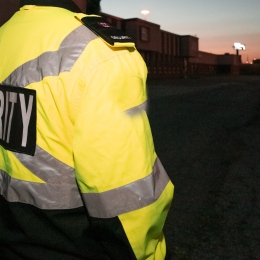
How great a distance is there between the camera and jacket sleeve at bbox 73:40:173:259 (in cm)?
108

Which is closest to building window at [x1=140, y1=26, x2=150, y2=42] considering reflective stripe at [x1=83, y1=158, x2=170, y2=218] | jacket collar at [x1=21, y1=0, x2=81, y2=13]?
jacket collar at [x1=21, y1=0, x2=81, y2=13]

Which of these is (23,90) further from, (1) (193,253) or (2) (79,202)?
(1) (193,253)

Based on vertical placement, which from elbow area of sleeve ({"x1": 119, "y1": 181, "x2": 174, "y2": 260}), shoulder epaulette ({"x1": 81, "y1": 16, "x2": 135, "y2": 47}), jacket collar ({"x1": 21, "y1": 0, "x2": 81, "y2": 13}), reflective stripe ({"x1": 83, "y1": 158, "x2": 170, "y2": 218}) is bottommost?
elbow area of sleeve ({"x1": 119, "y1": 181, "x2": 174, "y2": 260})

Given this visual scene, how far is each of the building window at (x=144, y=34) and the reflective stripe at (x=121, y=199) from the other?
2485 cm

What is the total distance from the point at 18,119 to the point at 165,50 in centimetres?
3044

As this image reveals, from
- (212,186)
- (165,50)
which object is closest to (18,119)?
(212,186)

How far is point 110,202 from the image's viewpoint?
110 cm

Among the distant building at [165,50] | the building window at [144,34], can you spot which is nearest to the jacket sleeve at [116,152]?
the distant building at [165,50]

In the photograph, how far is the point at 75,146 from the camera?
1088mm

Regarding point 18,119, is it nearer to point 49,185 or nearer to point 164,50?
point 49,185

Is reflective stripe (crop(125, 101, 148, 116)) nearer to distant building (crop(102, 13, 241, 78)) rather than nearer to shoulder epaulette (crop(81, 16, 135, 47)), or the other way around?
shoulder epaulette (crop(81, 16, 135, 47))

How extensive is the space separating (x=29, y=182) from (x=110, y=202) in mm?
263

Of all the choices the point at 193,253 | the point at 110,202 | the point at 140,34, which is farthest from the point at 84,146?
the point at 140,34

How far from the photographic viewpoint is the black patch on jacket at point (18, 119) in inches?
46.3
